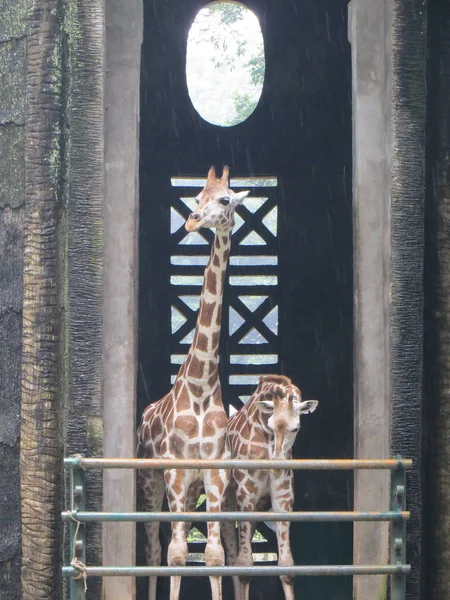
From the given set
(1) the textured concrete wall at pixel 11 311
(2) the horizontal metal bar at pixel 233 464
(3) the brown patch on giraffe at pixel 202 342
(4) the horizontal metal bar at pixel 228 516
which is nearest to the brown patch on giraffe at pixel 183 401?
(3) the brown patch on giraffe at pixel 202 342

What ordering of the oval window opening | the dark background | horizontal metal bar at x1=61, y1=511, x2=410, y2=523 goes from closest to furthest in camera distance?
horizontal metal bar at x1=61, y1=511, x2=410, y2=523, the dark background, the oval window opening

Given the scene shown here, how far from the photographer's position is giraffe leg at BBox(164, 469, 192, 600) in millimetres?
5438

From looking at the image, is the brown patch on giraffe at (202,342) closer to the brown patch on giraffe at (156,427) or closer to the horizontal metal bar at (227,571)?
the brown patch on giraffe at (156,427)

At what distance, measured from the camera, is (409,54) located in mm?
5148

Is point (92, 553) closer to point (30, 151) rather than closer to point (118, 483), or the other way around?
point (118, 483)

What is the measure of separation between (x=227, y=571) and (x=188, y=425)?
1.10m

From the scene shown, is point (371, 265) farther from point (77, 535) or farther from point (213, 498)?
point (77, 535)

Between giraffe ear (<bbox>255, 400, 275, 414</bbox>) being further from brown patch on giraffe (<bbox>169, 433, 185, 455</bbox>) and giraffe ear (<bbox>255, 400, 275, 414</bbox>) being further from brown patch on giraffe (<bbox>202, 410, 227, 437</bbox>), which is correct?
brown patch on giraffe (<bbox>169, 433, 185, 455</bbox>)

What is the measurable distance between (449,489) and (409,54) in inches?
78.9

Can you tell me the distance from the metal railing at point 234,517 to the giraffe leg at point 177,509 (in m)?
0.68

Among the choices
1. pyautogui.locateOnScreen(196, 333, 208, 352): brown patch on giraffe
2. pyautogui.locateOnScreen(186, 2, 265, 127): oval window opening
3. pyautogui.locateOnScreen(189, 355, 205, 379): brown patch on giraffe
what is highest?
pyautogui.locateOnScreen(186, 2, 265, 127): oval window opening

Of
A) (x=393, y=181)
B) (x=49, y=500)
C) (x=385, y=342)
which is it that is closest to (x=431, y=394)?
(x=385, y=342)

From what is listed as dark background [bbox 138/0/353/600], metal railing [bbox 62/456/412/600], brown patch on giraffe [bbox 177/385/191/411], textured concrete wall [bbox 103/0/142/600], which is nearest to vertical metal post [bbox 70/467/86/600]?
metal railing [bbox 62/456/412/600]

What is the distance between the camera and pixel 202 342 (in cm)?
568
